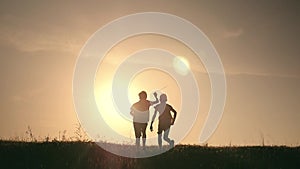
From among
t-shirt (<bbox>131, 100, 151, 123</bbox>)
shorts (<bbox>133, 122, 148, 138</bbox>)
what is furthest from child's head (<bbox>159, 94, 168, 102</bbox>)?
shorts (<bbox>133, 122, 148, 138</bbox>)

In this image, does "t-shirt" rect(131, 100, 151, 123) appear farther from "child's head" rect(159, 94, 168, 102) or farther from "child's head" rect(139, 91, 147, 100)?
"child's head" rect(159, 94, 168, 102)

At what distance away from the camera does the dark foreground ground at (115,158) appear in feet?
73.8

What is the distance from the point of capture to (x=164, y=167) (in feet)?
74.5

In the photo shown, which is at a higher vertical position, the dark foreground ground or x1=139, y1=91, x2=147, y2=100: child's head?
x1=139, y1=91, x2=147, y2=100: child's head

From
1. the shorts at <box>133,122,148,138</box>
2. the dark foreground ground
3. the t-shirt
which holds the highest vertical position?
the t-shirt

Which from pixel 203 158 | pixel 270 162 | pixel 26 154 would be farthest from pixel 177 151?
pixel 26 154

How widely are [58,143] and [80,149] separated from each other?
1343mm

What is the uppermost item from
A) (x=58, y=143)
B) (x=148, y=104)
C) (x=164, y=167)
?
(x=148, y=104)

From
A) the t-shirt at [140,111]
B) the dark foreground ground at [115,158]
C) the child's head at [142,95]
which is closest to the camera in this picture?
the dark foreground ground at [115,158]

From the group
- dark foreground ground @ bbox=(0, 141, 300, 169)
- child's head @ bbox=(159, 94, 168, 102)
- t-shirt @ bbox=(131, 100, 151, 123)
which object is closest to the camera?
dark foreground ground @ bbox=(0, 141, 300, 169)

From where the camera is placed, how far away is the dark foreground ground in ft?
73.8

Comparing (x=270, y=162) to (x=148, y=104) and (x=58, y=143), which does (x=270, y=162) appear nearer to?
A: (x=148, y=104)

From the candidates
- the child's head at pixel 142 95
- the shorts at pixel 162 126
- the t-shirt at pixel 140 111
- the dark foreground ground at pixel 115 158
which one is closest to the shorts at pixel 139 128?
the t-shirt at pixel 140 111

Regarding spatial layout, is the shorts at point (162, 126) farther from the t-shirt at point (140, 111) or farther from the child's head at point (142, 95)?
the child's head at point (142, 95)
